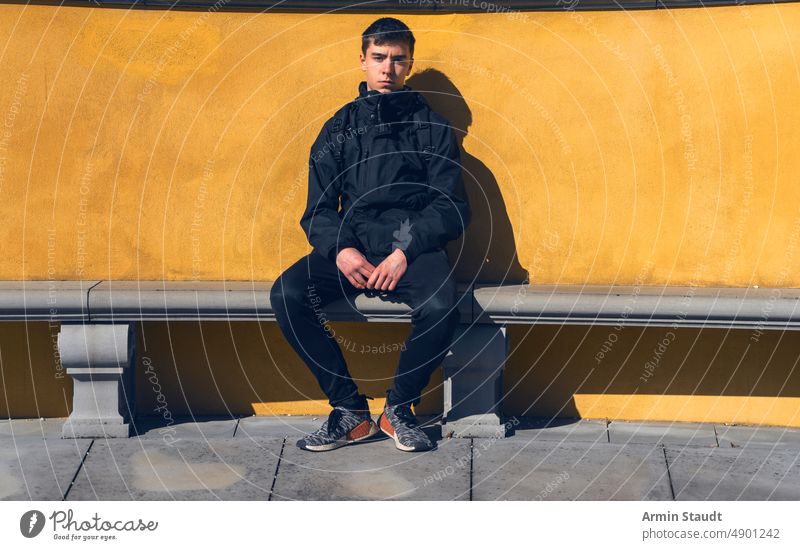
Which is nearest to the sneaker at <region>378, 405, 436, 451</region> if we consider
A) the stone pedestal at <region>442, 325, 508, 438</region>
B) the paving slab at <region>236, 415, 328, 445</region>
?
the stone pedestal at <region>442, 325, 508, 438</region>

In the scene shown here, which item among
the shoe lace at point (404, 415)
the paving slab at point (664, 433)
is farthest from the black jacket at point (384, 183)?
the paving slab at point (664, 433)

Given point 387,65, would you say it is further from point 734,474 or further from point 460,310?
point 734,474

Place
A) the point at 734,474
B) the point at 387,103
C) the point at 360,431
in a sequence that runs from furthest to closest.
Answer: the point at 387,103, the point at 360,431, the point at 734,474

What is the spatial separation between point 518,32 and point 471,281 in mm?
1184

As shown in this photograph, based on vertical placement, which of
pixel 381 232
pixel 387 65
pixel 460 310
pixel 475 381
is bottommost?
pixel 475 381

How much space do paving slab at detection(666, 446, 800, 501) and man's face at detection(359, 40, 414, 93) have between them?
2062 millimetres

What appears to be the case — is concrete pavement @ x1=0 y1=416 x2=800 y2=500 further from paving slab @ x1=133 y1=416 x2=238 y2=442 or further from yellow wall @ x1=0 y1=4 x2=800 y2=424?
yellow wall @ x1=0 y1=4 x2=800 y2=424

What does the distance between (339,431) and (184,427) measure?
795 millimetres

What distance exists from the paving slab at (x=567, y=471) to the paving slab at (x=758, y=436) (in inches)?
14.6

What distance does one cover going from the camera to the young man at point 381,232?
7.30m

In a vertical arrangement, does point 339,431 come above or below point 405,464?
above

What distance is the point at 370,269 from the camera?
7.35 m

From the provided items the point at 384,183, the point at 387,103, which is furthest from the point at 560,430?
the point at 387,103

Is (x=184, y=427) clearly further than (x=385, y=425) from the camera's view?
Yes
